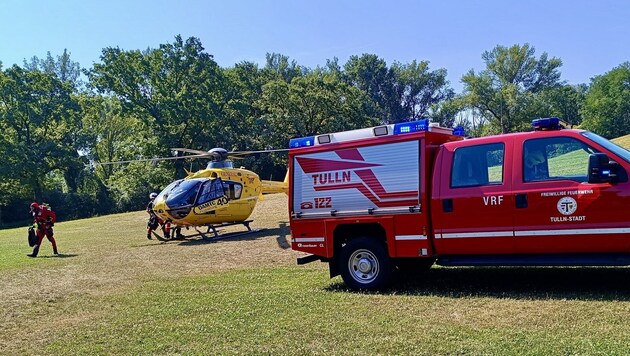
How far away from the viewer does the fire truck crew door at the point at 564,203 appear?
6.62 m

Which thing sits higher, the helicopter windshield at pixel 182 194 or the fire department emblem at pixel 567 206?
the helicopter windshield at pixel 182 194

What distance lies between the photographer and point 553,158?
7.23m

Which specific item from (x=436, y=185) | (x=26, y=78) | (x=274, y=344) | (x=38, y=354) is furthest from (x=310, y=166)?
(x=26, y=78)

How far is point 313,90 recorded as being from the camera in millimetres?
55125

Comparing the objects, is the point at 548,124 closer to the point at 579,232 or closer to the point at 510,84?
the point at 579,232

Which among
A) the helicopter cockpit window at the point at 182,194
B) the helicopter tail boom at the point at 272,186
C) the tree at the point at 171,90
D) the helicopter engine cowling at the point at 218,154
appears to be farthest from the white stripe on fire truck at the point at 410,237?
the tree at the point at 171,90

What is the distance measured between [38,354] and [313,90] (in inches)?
1974

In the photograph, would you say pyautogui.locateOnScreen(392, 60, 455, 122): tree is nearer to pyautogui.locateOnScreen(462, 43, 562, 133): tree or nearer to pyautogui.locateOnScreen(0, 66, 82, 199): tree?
pyautogui.locateOnScreen(462, 43, 562, 133): tree

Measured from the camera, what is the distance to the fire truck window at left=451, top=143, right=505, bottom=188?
7516 mm

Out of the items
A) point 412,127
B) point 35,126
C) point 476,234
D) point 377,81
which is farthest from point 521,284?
point 377,81

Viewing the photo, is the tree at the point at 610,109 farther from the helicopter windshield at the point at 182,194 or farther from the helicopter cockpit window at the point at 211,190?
the helicopter windshield at the point at 182,194

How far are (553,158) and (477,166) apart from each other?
995 millimetres

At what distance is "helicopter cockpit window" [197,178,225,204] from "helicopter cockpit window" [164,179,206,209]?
9.0 inches

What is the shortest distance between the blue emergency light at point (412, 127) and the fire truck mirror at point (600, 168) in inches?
89.9
